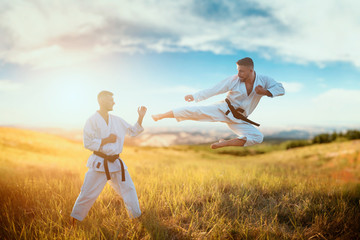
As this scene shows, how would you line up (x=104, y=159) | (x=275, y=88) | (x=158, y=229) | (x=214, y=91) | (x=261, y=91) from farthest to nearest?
(x=214, y=91) → (x=275, y=88) → (x=261, y=91) → (x=104, y=159) → (x=158, y=229)

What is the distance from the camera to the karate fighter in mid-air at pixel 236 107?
570cm

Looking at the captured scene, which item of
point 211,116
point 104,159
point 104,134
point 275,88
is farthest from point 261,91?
point 104,159

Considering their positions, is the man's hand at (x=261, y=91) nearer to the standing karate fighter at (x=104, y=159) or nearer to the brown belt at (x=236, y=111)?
the brown belt at (x=236, y=111)

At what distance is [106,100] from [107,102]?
48mm

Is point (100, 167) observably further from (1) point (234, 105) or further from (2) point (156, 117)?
(1) point (234, 105)

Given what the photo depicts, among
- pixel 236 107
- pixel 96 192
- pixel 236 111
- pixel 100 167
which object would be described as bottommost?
pixel 96 192

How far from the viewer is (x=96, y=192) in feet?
17.3

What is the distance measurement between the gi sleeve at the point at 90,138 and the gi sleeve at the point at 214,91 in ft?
8.03

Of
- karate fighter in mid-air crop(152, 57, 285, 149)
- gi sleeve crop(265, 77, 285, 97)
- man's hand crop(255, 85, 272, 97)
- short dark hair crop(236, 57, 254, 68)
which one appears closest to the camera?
short dark hair crop(236, 57, 254, 68)

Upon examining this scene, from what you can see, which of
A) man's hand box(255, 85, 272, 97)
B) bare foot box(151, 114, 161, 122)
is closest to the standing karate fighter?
bare foot box(151, 114, 161, 122)

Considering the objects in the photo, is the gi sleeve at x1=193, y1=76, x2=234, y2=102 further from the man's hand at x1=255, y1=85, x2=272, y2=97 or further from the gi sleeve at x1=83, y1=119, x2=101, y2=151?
the gi sleeve at x1=83, y1=119, x2=101, y2=151

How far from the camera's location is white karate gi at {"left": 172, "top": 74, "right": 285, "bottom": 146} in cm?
573

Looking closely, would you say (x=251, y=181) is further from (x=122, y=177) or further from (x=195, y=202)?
(x=122, y=177)

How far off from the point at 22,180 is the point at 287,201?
7961 millimetres
